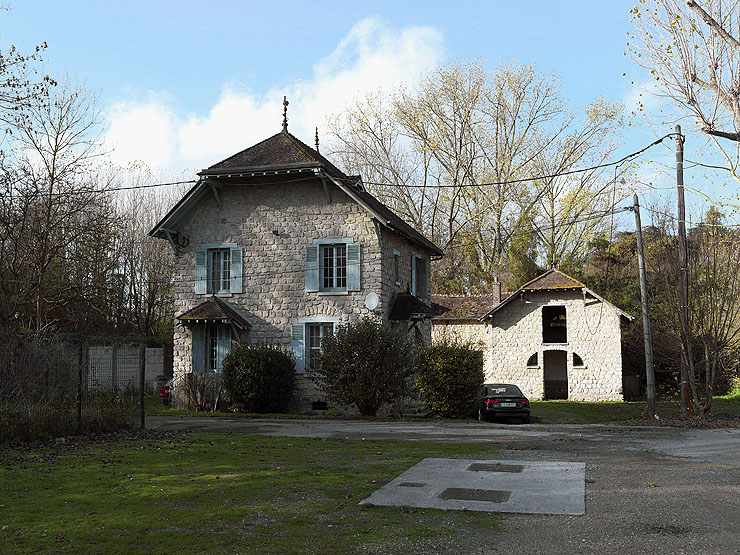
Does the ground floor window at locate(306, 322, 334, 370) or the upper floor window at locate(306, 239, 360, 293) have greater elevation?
the upper floor window at locate(306, 239, 360, 293)

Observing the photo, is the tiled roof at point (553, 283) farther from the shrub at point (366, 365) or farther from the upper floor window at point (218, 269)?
the upper floor window at point (218, 269)

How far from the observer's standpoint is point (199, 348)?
82.7ft

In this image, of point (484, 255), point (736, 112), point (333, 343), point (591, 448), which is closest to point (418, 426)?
point (333, 343)

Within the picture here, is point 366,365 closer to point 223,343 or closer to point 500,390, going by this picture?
point 500,390

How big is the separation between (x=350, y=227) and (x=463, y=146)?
17.4m

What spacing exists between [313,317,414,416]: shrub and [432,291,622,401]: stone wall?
12474 mm

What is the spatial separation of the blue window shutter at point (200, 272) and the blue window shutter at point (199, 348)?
1.38 m

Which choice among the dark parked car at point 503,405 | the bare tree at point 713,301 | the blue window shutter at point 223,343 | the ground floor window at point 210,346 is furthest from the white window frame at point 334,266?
the bare tree at point 713,301

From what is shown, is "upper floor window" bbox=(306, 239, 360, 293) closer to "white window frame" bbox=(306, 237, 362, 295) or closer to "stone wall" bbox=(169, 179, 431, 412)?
"white window frame" bbox=(306, 237, 362, 295)

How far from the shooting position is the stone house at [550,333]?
3450 cm

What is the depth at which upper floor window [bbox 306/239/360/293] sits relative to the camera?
24.3 m

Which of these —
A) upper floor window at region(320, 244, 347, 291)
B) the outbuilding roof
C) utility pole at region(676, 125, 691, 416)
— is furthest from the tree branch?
the outbuilding roof

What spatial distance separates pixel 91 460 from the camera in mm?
11672

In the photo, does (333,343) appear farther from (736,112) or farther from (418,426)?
(736,112)
